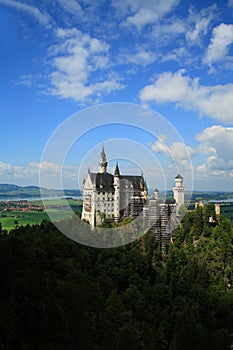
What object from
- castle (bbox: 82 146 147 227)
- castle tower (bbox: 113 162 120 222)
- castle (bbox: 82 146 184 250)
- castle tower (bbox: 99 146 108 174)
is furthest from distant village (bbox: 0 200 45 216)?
castle tower (bbox: 113 162 120 222)

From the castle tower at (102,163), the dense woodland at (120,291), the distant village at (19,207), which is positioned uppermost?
the castle tower at (102,163)

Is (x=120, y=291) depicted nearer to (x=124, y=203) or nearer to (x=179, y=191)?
(x=124, y=203)

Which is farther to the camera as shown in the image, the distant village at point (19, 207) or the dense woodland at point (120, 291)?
the distant village at point (19, 207)

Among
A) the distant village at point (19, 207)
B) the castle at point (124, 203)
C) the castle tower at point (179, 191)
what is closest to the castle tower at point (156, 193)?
the castle at point (124, 203)

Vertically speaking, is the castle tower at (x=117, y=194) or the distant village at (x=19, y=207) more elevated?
the castle tower at (x=117, y=194)

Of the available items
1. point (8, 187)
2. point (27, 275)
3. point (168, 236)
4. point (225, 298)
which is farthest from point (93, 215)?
point (8, 187)

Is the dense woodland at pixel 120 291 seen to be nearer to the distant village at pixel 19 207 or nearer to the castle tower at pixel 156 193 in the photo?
the castle tower at pixel 156 193

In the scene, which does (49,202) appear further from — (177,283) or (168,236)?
(177,283)
